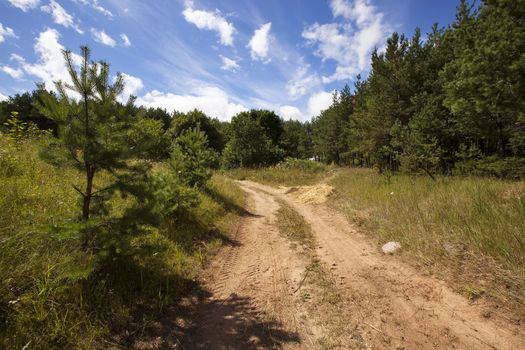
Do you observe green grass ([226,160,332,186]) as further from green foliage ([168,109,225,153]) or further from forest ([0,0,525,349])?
forest ([0,0,525,349])

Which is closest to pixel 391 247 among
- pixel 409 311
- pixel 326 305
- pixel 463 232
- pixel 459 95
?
pixel 463 232

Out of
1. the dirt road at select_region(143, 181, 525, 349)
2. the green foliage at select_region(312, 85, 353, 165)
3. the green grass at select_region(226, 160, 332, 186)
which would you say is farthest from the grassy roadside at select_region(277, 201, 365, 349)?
the green foliage at select_region(312, 85, 353, 165)

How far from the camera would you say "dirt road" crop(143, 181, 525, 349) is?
299cm

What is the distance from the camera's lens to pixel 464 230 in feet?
17.3

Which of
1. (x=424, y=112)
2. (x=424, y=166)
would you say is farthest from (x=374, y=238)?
(x=424, y=112)

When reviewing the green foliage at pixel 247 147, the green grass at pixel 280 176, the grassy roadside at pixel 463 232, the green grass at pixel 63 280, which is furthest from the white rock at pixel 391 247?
the green foliage at pixel 247 147

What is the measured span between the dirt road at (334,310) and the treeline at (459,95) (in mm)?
7934

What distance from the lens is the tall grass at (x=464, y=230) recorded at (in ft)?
13.2

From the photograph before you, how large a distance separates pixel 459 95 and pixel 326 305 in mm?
11028

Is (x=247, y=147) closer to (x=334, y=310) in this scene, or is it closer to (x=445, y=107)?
(x=445, y=107)

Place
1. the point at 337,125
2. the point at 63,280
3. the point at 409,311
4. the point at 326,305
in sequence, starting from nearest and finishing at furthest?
1. the point at 63,280
2. the point at 409,311
3. the point at 326,305
4. the point at 337,125

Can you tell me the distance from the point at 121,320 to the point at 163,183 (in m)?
3.60

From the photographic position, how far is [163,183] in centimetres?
621

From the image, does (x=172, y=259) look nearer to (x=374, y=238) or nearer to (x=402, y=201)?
(x=374, y=238)
